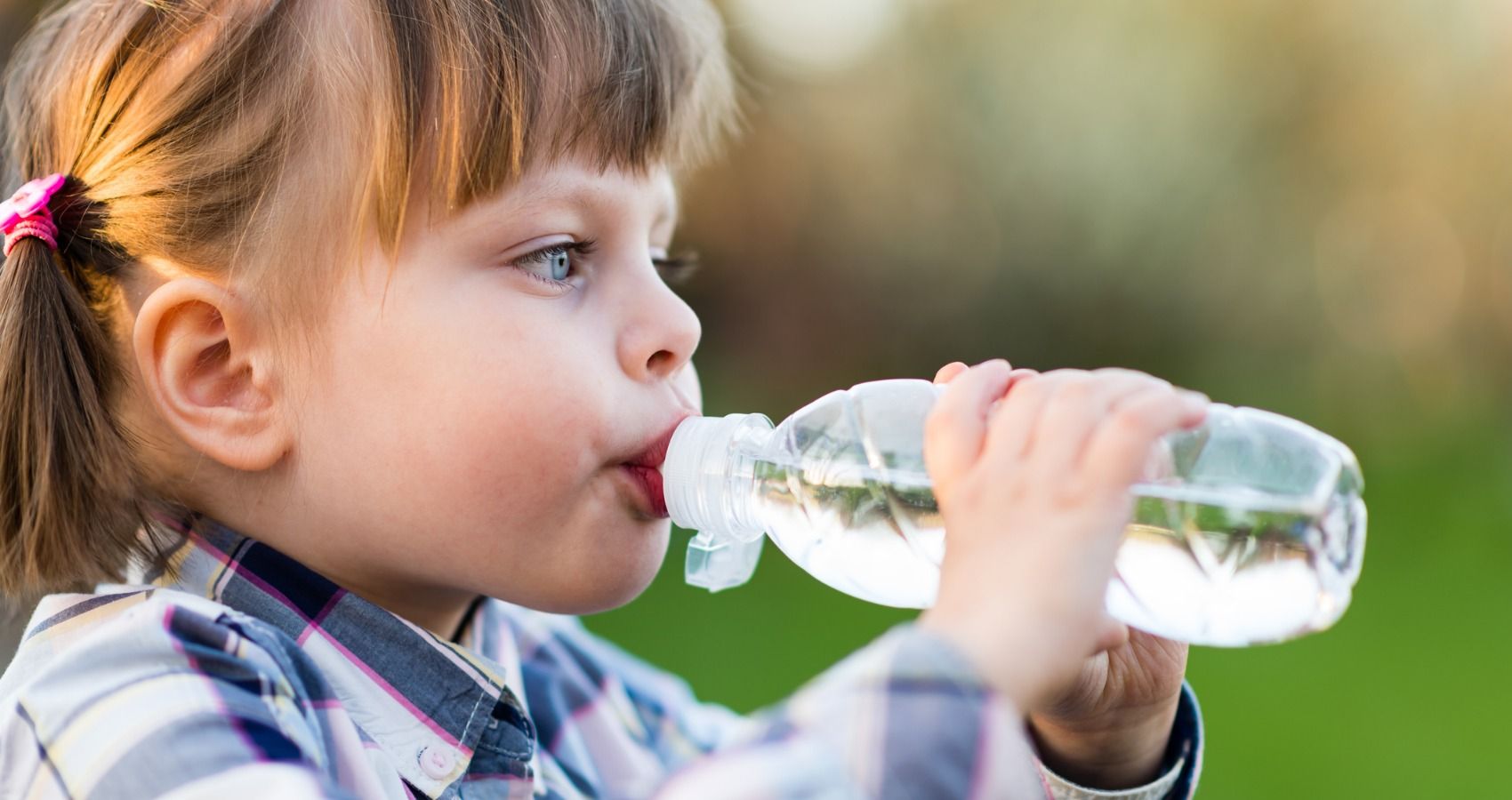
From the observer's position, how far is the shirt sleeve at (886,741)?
0.67 m

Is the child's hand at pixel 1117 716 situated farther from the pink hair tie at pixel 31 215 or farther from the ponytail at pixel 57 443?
the pink hair tie at pixel 31 215

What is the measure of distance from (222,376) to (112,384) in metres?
0.10

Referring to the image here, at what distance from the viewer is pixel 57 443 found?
1.05 m

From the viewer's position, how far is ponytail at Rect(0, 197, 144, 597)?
105 cm

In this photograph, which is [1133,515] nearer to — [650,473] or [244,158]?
[650,473]

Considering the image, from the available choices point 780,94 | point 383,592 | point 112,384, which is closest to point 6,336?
point 112,384

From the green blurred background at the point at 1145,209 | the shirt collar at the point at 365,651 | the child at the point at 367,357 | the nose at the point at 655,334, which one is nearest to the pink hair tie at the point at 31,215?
the child at the point at 367,357

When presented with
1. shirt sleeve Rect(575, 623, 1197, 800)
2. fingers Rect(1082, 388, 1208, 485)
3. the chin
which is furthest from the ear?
fingers Rect(1082, 388, 1208, 485)

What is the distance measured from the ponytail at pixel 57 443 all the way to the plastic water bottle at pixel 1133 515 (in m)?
0.42

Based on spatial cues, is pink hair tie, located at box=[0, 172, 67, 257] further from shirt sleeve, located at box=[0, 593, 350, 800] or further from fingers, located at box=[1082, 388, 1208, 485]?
fingers, located at box=[1082, 388, 1208, 485]

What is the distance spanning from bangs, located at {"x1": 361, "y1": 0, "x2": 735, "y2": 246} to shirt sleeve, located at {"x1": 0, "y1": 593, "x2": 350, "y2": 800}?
1.05 feet

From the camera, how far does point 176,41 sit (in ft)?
3.54

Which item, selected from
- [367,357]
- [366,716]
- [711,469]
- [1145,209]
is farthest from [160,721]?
[1145,209]

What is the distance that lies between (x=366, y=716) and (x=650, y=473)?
10.8 inches
